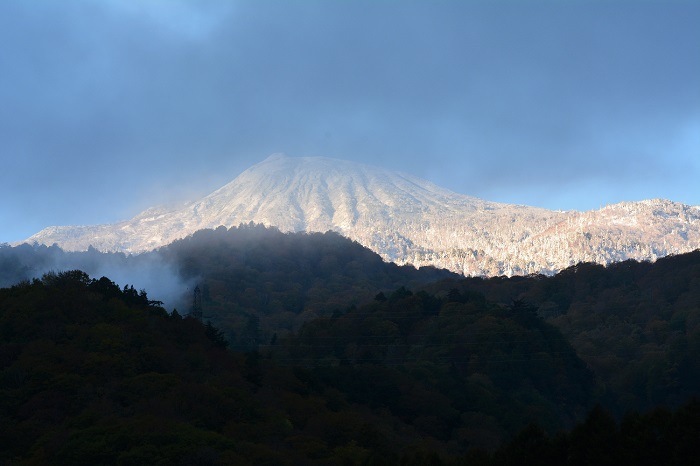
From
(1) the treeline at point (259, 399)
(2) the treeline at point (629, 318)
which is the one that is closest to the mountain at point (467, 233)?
(2) the treeline at point (629, 318)

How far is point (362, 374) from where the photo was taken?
52.9 m

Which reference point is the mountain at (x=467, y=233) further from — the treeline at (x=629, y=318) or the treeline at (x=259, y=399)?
the treeline at (x=259, y=399)

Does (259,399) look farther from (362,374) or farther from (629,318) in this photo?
(629,318)

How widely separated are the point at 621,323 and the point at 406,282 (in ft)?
144

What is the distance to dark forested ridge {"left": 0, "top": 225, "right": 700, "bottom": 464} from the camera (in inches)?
1257

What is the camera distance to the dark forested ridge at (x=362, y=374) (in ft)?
105

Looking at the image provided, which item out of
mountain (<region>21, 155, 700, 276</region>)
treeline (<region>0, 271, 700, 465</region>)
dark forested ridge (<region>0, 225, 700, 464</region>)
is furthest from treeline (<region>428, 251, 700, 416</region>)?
mountain (<region>21, 155, 700, 276</region>)

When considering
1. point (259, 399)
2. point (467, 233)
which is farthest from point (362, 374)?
point (467, 233)

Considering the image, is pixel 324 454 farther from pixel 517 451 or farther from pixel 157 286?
pixel 157 286

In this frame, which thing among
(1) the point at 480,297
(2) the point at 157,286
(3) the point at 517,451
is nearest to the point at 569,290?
(1) the point at 480,297

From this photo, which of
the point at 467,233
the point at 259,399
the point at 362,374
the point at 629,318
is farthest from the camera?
the point at 467,233

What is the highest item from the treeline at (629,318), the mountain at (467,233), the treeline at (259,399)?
the mountain at (467,233)

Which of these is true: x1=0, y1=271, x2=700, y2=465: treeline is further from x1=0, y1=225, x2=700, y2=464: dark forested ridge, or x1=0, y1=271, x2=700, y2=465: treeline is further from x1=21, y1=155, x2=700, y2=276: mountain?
x1=21, y1=155, x2=700, y2=276: mountain

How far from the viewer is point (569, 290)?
82250 millimetres
